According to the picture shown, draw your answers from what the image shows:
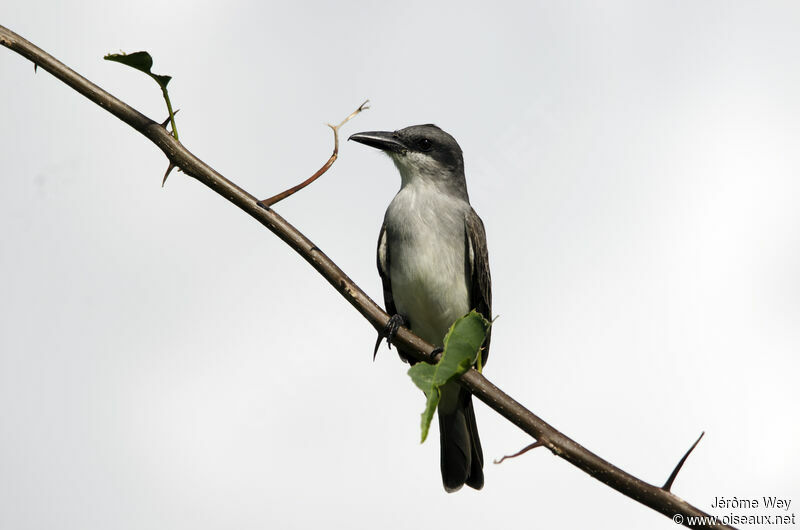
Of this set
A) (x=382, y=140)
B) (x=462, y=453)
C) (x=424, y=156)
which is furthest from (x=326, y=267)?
(x=424, y=156)

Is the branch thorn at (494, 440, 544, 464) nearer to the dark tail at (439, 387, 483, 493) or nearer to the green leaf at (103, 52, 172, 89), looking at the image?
the green leaf at (103, 52, 172, 89)

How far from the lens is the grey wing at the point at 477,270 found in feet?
23.0

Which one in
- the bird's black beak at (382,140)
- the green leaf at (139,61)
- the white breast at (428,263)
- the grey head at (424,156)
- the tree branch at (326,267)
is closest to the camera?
the tree branch at (326,267)

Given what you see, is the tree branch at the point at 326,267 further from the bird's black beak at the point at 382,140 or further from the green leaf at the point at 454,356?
the bird's black beak at the point at 382,140

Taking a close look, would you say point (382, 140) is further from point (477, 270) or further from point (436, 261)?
point (477, 270)

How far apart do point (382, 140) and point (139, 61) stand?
394cm

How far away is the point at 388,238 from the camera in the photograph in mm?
7184

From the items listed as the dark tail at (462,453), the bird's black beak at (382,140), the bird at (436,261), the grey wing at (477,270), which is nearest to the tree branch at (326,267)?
the bird at (436,261)

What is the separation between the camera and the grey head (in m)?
7.36

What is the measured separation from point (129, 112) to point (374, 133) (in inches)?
154

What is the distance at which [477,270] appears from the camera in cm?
702

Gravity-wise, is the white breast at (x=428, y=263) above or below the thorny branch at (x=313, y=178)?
above

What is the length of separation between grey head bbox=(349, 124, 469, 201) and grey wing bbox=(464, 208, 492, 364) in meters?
0.58

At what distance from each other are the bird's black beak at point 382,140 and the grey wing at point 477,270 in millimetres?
960
